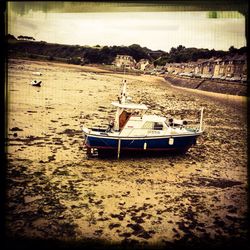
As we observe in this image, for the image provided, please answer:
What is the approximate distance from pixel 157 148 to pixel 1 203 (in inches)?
372

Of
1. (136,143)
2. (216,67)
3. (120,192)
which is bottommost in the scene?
(120,192)

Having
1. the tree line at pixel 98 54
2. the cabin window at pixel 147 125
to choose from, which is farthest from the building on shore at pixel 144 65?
the cabin window at pixel 147 125

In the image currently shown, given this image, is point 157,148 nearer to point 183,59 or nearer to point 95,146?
point 95,146

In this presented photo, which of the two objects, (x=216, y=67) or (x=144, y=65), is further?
(x=144, y=65)

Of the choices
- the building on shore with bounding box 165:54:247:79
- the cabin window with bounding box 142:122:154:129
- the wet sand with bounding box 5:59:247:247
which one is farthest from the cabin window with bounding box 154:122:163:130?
the building on shore with bounding box 165:54:247:79

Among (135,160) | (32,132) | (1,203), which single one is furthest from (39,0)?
(32,132)

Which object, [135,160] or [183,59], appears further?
[183,59]

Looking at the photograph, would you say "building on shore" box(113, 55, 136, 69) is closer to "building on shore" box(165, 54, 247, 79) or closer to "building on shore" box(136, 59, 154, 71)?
"building on shore" box(136, 59, 154, 71)

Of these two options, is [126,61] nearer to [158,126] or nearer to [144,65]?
[144,65]

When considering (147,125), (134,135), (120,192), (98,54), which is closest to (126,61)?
(98,54)

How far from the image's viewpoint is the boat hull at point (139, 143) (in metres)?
11.5

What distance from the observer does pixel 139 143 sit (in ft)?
38.4

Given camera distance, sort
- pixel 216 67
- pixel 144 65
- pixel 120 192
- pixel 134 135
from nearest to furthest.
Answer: pixel 120 192
pixel 134 135
pixel 216 67
pixel 144 65

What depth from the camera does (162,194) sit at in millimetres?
8922
